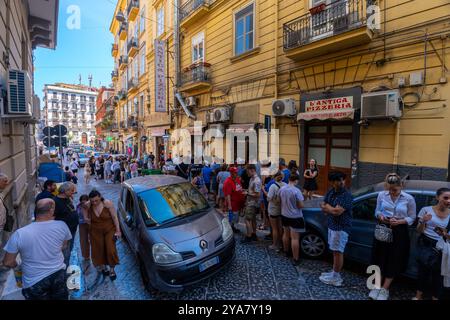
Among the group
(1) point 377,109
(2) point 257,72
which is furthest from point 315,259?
(2) point 257,72

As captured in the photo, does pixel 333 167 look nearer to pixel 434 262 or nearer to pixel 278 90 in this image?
pixel 278 90

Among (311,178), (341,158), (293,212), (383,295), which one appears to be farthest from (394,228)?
(341,158)

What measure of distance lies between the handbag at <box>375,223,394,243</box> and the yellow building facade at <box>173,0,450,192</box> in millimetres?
3636

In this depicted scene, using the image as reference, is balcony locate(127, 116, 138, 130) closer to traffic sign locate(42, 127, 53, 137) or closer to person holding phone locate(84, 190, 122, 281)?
traffic sign locate(42, 127, 53, 137)

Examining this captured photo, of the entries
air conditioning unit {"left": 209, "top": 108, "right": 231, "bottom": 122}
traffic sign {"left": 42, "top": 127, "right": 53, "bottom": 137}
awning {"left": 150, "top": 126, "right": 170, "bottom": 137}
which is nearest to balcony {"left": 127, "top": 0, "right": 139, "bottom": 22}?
awning {"left": 150, "top": 126, "right": 170, "bottom": 137}

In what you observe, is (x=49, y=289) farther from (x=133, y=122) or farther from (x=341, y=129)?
(x=133, y=122)

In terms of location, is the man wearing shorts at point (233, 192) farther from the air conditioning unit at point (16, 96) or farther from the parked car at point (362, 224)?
the air conditioning unit at point (16, 96)

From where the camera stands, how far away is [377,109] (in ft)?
19.8

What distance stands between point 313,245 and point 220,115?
26.6 feet

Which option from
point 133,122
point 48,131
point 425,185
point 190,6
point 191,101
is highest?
point 190,6

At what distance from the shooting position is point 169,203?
→ 4234 millimetres

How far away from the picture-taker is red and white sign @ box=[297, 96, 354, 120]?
672 cm

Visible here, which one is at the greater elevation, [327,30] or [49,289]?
[327,30]

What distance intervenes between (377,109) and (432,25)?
218 cm
